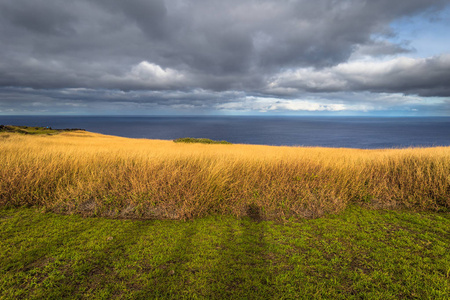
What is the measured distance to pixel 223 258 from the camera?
11.9 ft

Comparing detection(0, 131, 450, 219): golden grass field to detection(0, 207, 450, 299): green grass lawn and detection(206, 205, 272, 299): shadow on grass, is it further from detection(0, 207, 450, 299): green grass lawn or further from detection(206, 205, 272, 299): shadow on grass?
detection(206, 205, 272, 299): shadow on grass

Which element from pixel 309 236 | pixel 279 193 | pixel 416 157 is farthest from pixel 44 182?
pixel 416 157

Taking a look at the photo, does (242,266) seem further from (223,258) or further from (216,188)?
(216,188)

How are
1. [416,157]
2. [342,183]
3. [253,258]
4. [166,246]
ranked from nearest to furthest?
1. [253,258]
2. [166,246]
3. [342,183]
4. [416,157]

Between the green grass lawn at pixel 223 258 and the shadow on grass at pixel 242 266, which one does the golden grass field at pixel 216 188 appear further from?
the shadow on grass at pixel 242 266

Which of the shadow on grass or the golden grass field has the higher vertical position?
the golden grass field

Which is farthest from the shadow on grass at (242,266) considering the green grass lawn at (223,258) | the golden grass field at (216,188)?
the golden grass field at (216,188)

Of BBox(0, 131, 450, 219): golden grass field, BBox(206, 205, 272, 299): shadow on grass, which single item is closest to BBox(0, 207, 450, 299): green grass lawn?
BBox(206, 205, 272, 299): shadow on grass

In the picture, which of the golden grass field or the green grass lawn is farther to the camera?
the golden grass field

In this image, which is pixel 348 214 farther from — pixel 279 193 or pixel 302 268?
pixel 302 268

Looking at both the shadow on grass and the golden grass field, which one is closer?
the shadow on grass

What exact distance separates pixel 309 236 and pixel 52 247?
15.9 ft

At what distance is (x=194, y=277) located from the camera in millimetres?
3148

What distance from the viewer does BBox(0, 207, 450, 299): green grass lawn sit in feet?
9.60
